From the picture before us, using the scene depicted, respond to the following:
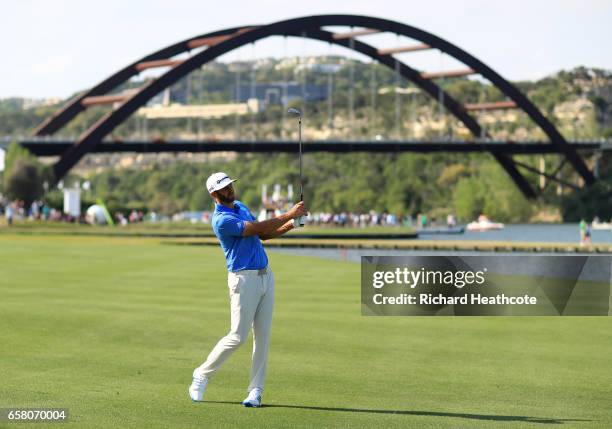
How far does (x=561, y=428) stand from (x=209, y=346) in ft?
24.8

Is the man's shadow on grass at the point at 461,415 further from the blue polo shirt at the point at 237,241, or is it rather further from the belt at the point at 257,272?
the blue polo shirt at the point at 237,241

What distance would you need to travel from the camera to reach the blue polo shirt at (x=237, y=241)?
39.1 ft

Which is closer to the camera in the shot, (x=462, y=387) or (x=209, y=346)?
(x=462, y=387)

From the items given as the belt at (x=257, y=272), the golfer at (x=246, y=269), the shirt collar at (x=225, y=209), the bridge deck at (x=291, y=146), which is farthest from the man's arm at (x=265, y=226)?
the bridge deck at (x=291, y=146)

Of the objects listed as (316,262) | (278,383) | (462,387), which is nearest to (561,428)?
(462,387)

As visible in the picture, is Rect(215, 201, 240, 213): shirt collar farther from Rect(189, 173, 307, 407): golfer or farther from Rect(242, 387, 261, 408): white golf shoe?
Rect(242, 387, 261, 408): white golf shoe

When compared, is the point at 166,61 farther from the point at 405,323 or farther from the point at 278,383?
the point at 278,383

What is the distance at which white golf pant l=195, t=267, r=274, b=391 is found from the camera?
11914 millimetres

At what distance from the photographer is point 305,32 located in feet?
377

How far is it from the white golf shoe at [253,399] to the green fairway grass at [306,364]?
9 cm

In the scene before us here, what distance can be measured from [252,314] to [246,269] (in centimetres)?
46

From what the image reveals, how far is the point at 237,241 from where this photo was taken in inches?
474

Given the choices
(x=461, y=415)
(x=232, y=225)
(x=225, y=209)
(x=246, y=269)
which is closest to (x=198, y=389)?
(x=246, y=269)

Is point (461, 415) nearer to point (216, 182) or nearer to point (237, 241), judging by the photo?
point (237, 241)
